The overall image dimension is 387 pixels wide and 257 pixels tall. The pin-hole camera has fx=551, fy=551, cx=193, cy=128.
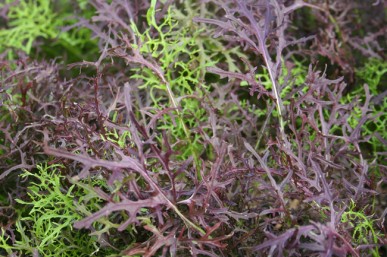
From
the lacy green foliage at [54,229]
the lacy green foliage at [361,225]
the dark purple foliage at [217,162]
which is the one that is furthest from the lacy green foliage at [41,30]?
the lacy green foliage at [361,225]

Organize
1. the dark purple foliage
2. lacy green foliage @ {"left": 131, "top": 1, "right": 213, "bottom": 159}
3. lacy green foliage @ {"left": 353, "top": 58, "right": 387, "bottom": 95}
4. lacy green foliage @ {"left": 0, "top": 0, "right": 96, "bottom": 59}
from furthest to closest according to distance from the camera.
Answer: lacy green foliage @ {"left": 0, "top": 0, "right": 96, "bottom": 59}, lacy green foliage @ {"left": 353, "top": 58, "right": 387, "bottom": 95}, lacy green foliage @ {"left": 131, "top": 1, "right": 213, "bottom": 159}, the dark purple foliage

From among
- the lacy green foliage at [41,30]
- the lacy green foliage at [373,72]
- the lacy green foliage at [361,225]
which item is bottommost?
the lacy green foliage at [361,225]

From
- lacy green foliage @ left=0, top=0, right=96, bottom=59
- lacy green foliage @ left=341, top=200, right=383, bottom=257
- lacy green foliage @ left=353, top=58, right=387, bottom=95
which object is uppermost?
lacy green foliage @ left=0, top=0, right=96, bottom=59

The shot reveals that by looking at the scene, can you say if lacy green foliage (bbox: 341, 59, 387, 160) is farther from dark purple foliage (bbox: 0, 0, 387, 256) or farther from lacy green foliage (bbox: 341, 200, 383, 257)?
lacy green foliage (bbox: 341, 200, 383, 257)

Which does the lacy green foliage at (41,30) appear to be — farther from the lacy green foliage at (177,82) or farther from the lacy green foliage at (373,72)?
the lacy green foliage at (373,72)

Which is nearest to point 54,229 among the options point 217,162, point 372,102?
point 217,162

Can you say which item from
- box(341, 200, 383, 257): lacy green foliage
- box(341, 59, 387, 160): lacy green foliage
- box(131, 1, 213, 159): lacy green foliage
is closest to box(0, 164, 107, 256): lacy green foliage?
box(131, 1, 213, 159): lacy green foliage

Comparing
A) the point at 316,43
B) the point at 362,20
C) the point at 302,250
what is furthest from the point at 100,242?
the point at 362,20

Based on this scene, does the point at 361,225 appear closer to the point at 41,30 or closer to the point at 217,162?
the point at 217,162

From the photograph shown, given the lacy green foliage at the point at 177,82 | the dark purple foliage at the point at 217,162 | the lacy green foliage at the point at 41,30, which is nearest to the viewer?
the dark purple foliage at the point at 217,162
